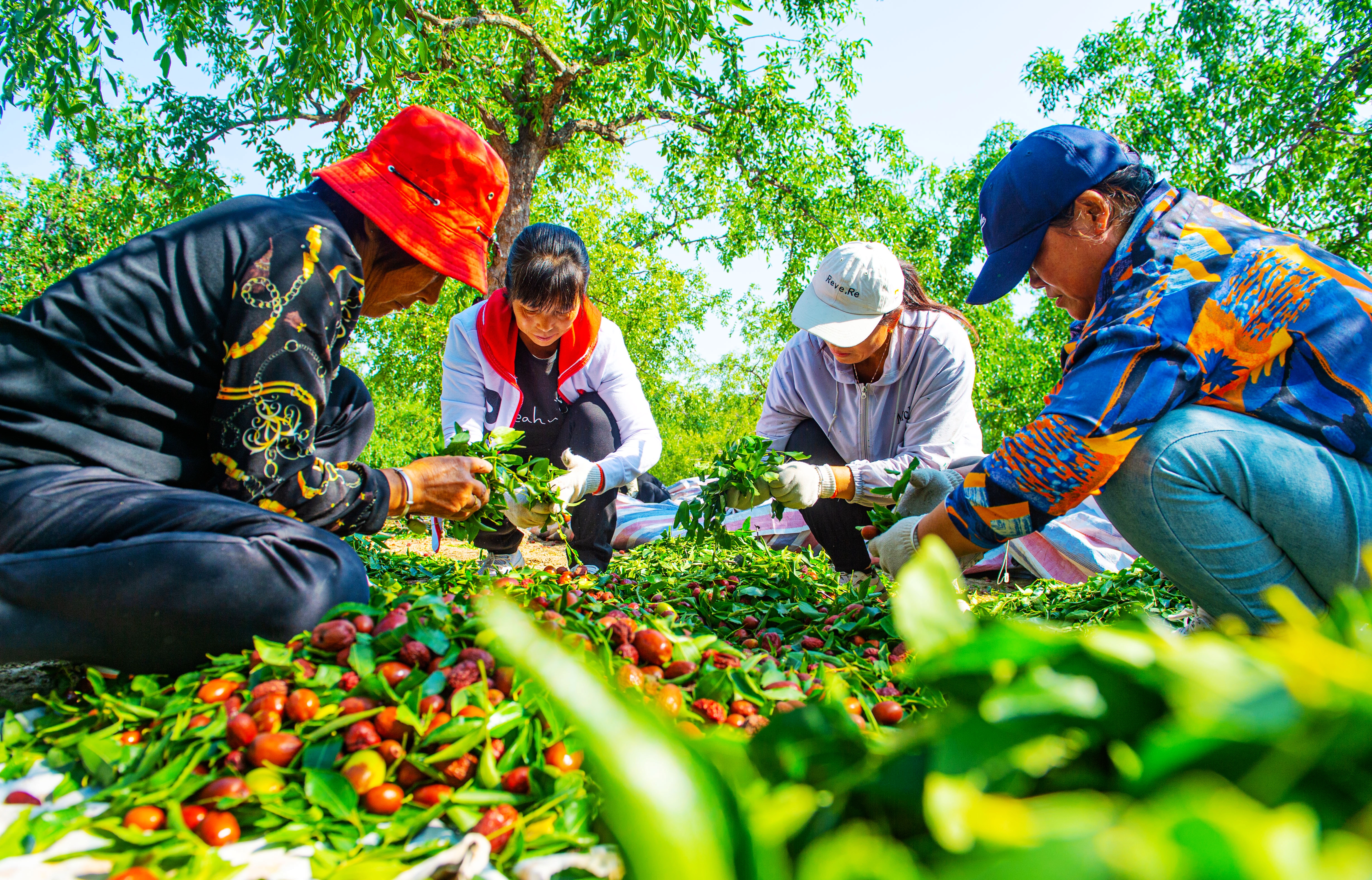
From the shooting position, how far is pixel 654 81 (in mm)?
4895

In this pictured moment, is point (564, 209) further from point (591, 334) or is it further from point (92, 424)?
point (92, 424)

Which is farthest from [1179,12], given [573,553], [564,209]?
[573,553]

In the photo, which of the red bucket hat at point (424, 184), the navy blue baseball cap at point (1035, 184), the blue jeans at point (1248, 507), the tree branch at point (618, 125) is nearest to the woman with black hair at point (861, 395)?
the navy blue baseball cap at point (1035, 184)

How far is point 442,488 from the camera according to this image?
7.72 feet

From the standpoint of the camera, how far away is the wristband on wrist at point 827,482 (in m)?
3.05

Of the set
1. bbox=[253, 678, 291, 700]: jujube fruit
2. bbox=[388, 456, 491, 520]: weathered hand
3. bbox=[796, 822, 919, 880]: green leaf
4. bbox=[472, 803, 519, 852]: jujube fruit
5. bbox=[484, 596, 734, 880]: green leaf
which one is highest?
bbox=[484, 596, 734, 880]: green leaf

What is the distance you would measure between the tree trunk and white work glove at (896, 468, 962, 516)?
656 cm

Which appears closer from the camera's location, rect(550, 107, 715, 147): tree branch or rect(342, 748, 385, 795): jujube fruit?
rect(342, 748, 385, 795): jujube fruit

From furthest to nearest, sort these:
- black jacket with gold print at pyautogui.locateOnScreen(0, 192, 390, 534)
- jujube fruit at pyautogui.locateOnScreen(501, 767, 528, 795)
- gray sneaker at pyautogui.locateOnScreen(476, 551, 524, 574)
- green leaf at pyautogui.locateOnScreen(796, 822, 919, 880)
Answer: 1. gray sneaker at pyautogui.locateOnScreen(476, 551, 524, 574)
2. black jacket with gold print at pyautogui.locateOnScreen(0, 192, 390, 534)
3. jujube fruit at pyautogui.locateOnScreen(501, 767, 528, 795)
4. green leaf at pyautogui.locateOnScreen(796, 822, 919, 880)

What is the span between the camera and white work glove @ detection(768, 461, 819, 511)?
2.92m

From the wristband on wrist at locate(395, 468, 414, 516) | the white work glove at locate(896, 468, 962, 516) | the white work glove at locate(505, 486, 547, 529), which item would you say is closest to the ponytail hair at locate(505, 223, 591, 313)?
the white work glove at locate(505, 486, 547, 529)

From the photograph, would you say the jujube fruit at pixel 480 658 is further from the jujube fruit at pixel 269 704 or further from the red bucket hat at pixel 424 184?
the red bucket hat at pixel 424 184

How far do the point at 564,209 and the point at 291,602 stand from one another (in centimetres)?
1036

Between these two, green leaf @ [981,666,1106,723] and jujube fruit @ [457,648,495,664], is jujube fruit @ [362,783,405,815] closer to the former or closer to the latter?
jujube fruit @ [457,648,495,664]
